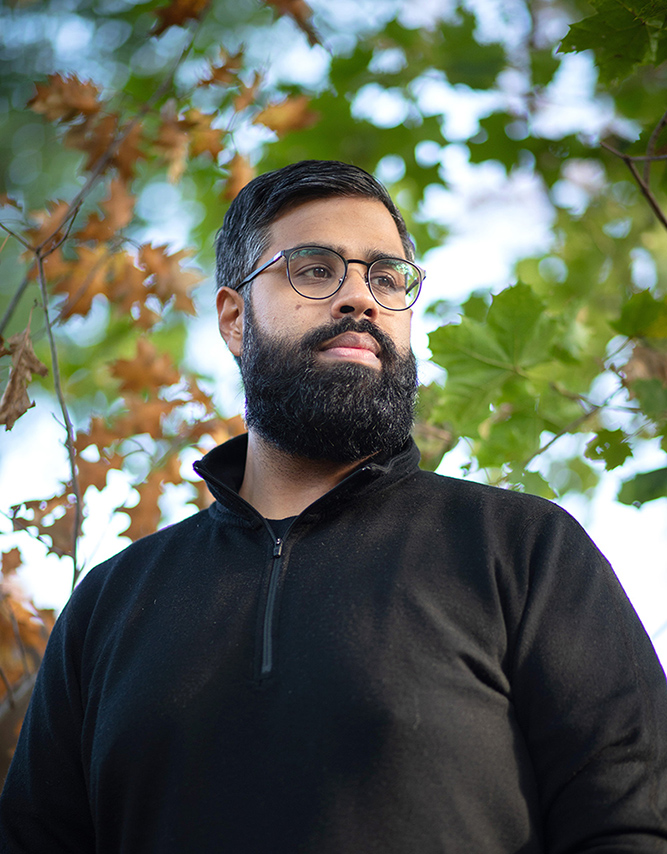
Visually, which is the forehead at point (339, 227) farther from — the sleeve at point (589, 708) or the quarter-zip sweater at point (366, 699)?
the sleeve at point (589, 708)

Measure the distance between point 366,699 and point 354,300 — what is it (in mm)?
889

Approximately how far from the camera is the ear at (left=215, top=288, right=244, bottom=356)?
2145mm

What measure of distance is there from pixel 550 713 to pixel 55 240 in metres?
1.87

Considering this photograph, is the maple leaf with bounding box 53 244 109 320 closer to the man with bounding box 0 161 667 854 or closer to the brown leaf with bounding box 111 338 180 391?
the brown leaf with bounding box 111 338 180 391

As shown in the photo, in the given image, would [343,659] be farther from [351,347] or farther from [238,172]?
[238,172]

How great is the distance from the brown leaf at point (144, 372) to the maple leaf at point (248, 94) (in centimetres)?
86

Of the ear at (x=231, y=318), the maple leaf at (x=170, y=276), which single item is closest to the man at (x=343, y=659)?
the ear at (x=231, y=318)

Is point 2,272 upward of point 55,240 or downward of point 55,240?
upward

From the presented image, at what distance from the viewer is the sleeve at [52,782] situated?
1597 mm

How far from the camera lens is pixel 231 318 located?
217 cm

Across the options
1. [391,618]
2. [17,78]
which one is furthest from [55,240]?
[17,78]

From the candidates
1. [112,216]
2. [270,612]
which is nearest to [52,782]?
[270,612]

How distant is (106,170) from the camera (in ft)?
8.82

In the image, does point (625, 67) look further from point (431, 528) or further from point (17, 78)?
point (17, 78)
